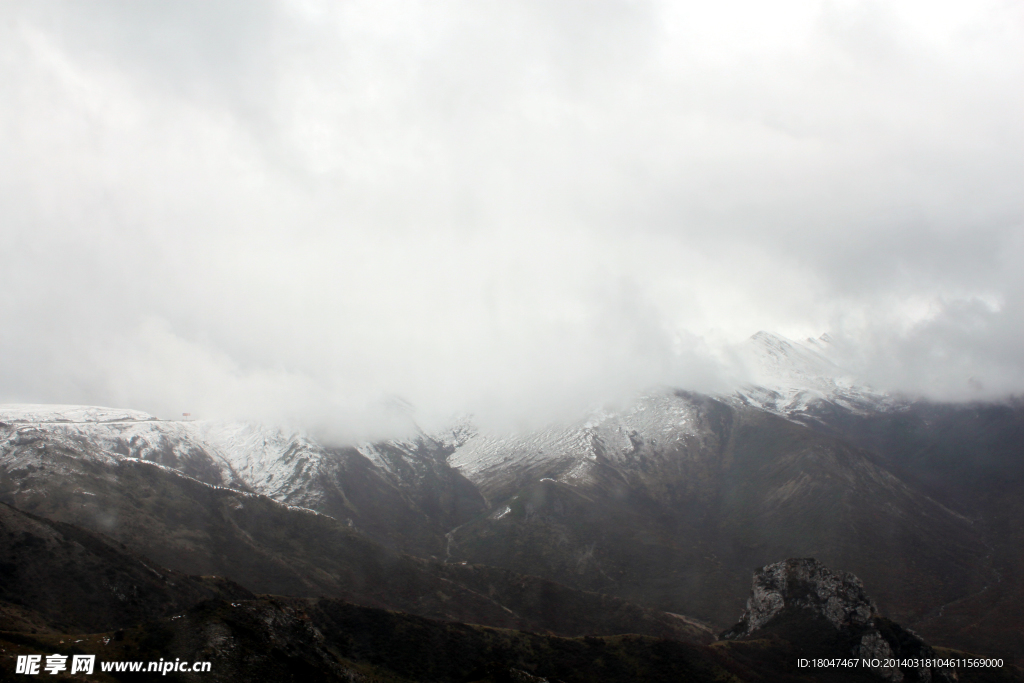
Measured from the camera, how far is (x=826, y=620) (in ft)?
446

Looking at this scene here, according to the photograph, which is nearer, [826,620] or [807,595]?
[826,620]

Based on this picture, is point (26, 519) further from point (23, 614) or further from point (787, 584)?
point (787, 584)

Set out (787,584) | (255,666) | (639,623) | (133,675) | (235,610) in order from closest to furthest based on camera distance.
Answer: (133,675) → (255,666) → (235,610) → (787,584) → (639,623)

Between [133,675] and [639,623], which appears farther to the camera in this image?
[639,623]

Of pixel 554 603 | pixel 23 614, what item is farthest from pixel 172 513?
pixel 554 603

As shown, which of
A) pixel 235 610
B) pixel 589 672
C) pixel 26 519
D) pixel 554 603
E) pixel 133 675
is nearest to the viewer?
pixel 133 675

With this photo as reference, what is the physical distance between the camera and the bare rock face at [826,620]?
124m

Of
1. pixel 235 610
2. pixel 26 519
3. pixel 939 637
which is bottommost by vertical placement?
pixel 939 637

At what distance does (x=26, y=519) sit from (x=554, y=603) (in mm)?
138672

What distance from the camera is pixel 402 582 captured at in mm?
186000

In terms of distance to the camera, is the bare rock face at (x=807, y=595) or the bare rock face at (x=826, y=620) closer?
the bare rock face at (x=826, y=620)

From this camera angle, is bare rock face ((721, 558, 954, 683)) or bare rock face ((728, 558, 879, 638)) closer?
bare rock face ((721, 558, 954, 683))

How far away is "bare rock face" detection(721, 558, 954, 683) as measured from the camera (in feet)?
408

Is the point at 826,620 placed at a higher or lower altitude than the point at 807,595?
lower
